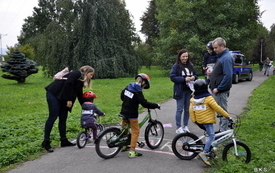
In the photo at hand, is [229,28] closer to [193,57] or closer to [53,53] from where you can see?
[193,57]

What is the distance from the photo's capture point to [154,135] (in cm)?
520

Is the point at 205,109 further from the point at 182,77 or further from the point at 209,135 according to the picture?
the point at 182,77

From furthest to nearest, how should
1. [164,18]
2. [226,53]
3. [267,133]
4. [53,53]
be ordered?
1. [164,18]
2. [53,53]
3. [267,133]
4. [226,53]

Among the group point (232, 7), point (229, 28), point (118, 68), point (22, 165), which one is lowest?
point (22, 165)

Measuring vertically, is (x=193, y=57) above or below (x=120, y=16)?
below

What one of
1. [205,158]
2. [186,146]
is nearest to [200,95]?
[186,146]

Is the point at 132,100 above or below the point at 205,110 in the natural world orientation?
above

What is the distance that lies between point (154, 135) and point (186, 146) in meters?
0.95

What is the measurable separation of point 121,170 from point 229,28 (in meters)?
21.6

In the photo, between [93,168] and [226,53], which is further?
[226,53]

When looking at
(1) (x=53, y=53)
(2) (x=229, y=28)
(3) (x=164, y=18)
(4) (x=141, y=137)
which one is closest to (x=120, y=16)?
(3) (x=164, y=18)

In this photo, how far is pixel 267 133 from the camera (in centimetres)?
576

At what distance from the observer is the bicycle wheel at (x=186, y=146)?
14.3 feet

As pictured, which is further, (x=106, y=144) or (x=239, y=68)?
(x=239, y=68)
